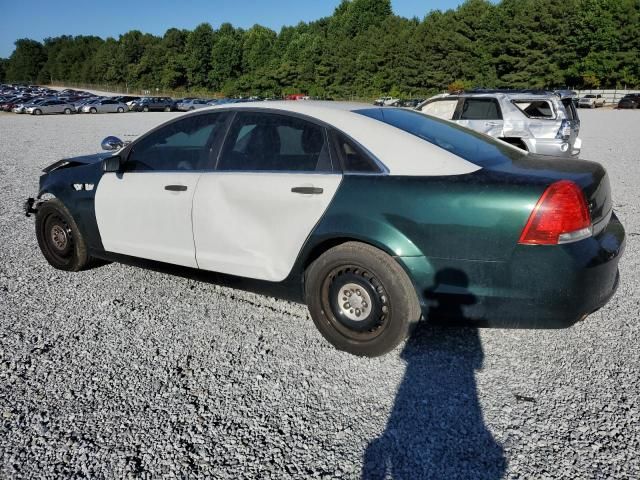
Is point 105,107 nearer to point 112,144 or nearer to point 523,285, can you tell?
point 112,144

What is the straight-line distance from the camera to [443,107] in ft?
36.0

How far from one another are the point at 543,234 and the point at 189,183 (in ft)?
7.52

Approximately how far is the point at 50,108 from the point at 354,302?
158 feet

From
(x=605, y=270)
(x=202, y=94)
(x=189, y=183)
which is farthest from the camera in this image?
(x=202, y=94)

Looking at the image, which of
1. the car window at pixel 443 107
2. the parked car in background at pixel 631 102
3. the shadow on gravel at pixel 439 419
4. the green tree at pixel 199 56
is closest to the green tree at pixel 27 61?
the green tree at pixel 199 56

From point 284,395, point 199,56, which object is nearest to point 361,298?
point 284,395

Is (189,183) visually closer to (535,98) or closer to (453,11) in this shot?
(535,98)

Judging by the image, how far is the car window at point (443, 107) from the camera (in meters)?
10.7

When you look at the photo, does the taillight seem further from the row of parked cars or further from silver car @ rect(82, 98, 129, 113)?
silver car @ rect(82, 98, 129, 113)

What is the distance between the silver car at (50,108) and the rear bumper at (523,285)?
158 ft

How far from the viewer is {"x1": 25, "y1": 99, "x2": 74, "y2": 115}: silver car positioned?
43.3 metres

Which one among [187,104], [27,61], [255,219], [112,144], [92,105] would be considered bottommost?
[187,104]

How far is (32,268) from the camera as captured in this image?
4.87 m

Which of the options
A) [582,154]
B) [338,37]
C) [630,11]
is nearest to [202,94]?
[338,37]
